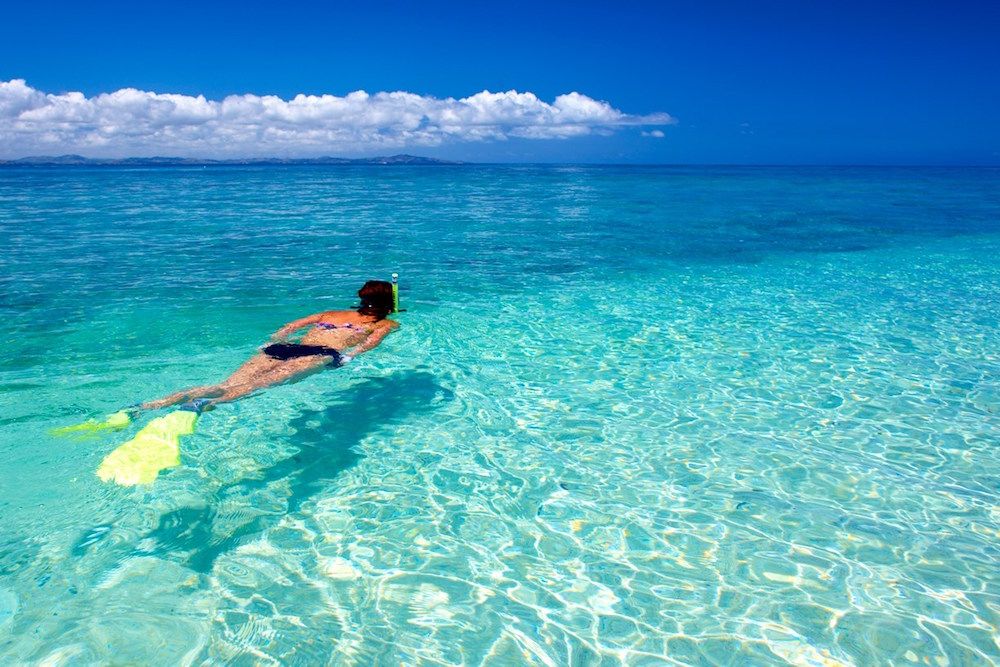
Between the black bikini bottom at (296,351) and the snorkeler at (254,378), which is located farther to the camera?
the black bikini bottom at (296,351)

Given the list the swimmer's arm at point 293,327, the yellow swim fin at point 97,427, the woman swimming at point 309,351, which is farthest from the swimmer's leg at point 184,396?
the swimmer's arm at point 293,327

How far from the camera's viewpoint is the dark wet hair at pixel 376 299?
37.1 feet

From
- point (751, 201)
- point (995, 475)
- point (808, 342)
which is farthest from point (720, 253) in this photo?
point (751, 201)

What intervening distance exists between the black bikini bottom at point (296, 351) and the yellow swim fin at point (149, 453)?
6.34ft

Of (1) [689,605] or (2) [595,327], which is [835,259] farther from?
(1) [689,605]

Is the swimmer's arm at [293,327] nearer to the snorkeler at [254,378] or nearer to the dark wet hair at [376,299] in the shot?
the snorkeler at [254,378]

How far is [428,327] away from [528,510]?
679cm

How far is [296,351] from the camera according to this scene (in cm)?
925

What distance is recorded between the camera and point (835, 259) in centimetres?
2091

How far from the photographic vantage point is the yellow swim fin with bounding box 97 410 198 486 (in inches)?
253

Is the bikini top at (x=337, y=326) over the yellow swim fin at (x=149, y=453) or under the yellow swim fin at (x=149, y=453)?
over

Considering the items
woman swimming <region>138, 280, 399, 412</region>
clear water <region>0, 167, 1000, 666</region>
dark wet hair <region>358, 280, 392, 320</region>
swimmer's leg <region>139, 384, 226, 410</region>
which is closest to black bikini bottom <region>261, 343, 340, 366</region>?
woman swimming <region>138, 280, 399, 412</region>

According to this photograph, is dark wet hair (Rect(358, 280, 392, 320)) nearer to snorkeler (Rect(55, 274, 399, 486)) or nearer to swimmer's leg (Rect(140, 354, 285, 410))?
snorkeler (Rect(55, 274, 399, 486))

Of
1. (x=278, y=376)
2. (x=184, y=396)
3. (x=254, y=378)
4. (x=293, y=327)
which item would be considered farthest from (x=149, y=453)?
(x=293, y=327)
